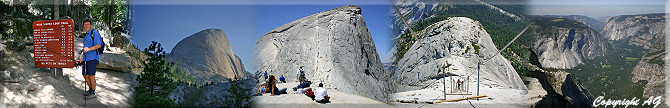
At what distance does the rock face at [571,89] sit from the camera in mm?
7887

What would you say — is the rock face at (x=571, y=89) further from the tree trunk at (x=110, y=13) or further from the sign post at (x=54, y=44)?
the tree trunk at (x=110, y=13)

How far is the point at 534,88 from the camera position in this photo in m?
8.42

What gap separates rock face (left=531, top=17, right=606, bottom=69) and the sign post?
30.5 feet

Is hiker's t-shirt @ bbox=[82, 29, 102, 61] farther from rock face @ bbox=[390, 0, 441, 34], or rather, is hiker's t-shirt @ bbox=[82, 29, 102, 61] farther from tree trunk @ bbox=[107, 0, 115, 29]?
rock face @ bbox=[390, 0, 441, 34]

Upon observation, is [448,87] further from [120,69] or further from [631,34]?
[120,69]

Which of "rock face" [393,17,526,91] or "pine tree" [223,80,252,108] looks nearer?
"pine tree" [223,80,252,108]

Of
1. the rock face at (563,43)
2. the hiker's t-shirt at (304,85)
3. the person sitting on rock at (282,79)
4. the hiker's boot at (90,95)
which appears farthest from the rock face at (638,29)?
the hiker's boot at (90,95)

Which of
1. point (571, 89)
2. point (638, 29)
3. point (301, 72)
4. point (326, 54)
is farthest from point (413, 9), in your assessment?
point (301, 72)

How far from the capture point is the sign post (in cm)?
367

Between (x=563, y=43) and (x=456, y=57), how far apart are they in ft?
10.5

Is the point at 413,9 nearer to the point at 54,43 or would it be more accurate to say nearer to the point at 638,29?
the point at 638,29

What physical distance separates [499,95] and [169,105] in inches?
276

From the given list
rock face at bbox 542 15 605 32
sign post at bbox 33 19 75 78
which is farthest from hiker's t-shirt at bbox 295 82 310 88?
rock face at bbox 542 15 605 32

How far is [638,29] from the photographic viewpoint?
7.55 metres
